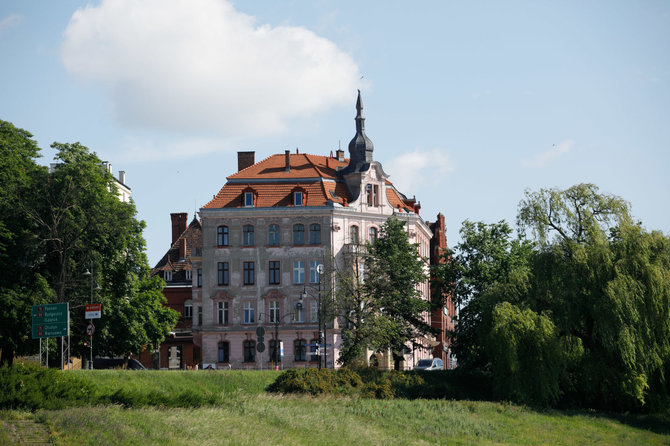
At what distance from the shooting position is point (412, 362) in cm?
8819

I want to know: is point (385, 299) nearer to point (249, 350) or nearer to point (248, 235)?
point (249, 350)

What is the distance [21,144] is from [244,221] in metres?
22.6

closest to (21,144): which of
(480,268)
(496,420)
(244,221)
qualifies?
(244,221)

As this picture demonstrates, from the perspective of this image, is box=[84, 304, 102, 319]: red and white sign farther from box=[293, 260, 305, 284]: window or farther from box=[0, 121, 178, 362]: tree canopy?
box=[293, 260, 305, 284]: window

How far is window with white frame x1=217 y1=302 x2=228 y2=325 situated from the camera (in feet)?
271

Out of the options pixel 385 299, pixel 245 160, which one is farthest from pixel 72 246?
pixel 245 160

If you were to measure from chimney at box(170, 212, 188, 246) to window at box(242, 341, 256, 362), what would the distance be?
112 feet

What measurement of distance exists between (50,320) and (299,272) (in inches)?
1367

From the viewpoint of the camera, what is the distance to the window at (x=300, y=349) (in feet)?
268

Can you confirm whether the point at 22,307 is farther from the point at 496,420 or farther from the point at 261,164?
the point at 261,164

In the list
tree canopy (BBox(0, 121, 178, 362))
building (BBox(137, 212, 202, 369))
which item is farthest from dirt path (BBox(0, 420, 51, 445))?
A: building (BBox(137, 212, 202, 369))

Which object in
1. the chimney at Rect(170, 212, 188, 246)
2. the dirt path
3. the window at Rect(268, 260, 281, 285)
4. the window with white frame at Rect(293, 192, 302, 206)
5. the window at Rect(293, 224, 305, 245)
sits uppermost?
the chimney at Rect(170, 212, 188, 246)

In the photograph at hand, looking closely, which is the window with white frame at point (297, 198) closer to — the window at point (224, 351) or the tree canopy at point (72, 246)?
the window at point (224, 351)

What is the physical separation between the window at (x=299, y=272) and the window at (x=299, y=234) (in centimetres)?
162
